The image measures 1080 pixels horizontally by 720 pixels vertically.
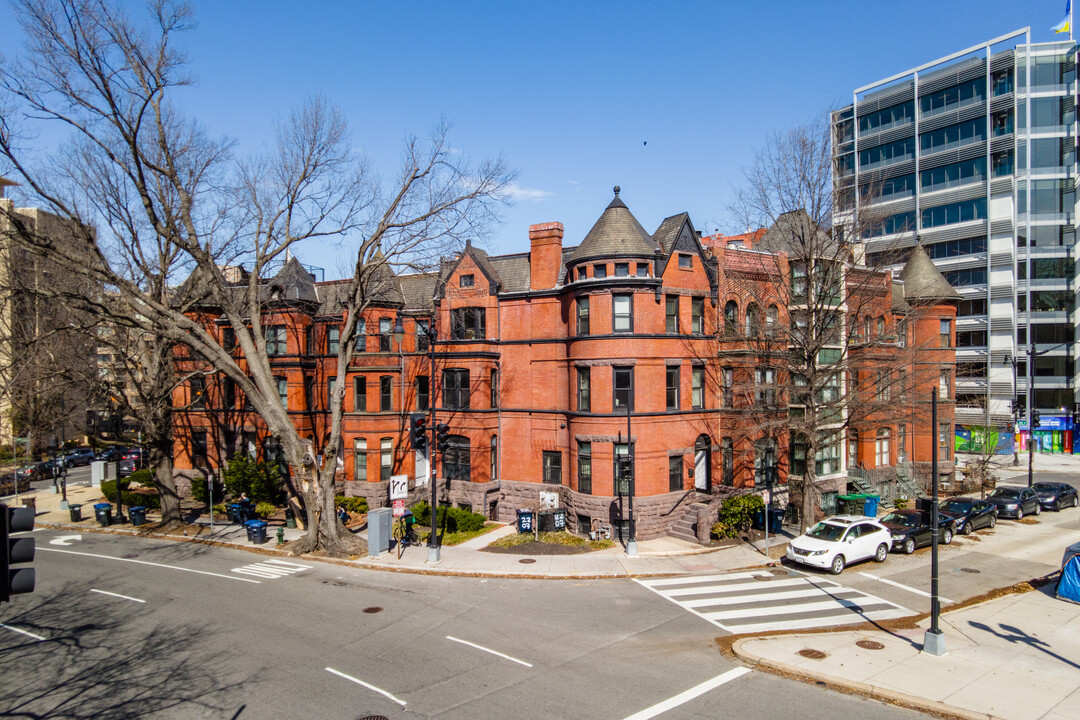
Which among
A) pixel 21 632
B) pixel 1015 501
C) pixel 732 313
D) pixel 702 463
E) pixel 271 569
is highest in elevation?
pixel 732 313

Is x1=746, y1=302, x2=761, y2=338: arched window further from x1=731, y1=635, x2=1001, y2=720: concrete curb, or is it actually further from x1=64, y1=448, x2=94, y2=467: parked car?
x1=64, y1=448, x2=94, y2=467: parked car

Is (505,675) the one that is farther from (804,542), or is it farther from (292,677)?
(804,542)

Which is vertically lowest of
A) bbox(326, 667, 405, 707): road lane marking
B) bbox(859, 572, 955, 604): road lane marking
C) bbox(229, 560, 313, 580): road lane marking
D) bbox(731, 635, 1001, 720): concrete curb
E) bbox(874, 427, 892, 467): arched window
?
bbox(859, 572, 955, 604): road lane marking

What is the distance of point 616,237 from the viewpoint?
2677 centimetres

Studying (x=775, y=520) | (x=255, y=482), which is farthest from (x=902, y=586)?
(x=255, y=482)

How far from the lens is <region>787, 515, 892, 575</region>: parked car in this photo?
2061 cm

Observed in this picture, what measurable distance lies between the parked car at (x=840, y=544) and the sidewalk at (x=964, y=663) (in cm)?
409

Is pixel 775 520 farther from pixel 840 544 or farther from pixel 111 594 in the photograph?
pixel 111 594

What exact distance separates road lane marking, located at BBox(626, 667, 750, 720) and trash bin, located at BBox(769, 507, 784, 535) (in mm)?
13876

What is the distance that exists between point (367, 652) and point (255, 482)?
20554 mm

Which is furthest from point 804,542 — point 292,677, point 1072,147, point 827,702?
point 1072,147

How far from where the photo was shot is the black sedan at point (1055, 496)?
32.2m

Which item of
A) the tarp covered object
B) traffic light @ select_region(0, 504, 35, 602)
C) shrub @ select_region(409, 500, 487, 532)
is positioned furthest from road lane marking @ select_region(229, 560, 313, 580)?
the tarp covered object

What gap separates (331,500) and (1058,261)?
67754mm
